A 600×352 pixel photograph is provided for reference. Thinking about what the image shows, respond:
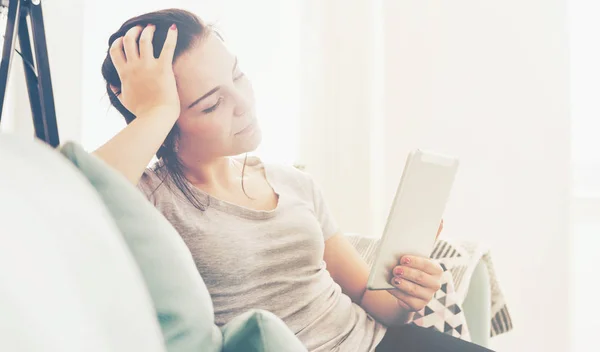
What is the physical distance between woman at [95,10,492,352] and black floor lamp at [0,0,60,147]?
0.86 ft

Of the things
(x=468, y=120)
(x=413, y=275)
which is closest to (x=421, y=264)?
(x=413, y=275)

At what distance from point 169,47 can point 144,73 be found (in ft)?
0.17

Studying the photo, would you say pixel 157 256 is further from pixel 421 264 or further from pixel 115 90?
pixel 421 264

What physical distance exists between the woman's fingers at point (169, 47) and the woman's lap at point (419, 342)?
54 cm

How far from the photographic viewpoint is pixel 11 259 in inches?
10.0

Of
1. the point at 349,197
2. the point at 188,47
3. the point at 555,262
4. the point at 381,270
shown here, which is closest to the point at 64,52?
the point at 188,47

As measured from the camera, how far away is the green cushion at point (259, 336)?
473mm

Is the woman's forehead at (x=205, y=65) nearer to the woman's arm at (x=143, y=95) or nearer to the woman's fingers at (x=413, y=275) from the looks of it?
the woman's arm at (x=143, y=95)

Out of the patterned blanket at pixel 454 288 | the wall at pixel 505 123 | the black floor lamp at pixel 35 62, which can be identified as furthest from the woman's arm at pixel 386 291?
the wall at pixel 505 123

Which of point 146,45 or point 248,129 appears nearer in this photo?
point 146,45

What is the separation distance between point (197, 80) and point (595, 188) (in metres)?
1.62

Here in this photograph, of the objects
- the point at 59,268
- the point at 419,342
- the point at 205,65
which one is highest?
the point at 205,65

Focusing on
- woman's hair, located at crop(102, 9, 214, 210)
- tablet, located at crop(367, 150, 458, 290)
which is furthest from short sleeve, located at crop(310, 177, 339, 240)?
woman's hair, located at crop(102, 9, 214, 210)

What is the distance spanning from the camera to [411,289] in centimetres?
85
